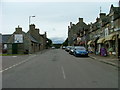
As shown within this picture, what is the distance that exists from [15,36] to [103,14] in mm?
22416

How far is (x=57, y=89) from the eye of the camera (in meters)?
7.06

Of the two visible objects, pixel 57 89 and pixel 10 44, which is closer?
pixel 57 89

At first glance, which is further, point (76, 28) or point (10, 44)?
point (76, 28)

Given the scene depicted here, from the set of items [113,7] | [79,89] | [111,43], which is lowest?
[79,89]

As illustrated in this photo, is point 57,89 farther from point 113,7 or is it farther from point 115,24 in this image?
point 113,7

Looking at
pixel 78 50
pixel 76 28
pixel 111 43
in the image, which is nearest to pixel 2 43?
pixel 78 50

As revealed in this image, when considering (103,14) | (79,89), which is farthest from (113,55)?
(79,89)

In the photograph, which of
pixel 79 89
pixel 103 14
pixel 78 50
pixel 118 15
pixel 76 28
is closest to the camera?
pixel 79 89

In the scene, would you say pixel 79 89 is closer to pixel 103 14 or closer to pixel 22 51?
pixel 103 14

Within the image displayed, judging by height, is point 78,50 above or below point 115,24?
below

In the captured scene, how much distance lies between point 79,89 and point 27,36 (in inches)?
1629

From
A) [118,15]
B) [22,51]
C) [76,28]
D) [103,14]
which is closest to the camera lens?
[118,15]

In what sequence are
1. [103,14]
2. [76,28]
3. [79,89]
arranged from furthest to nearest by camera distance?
[76,28]
[103,14]
[79,89]

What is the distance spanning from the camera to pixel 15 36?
46.4m
